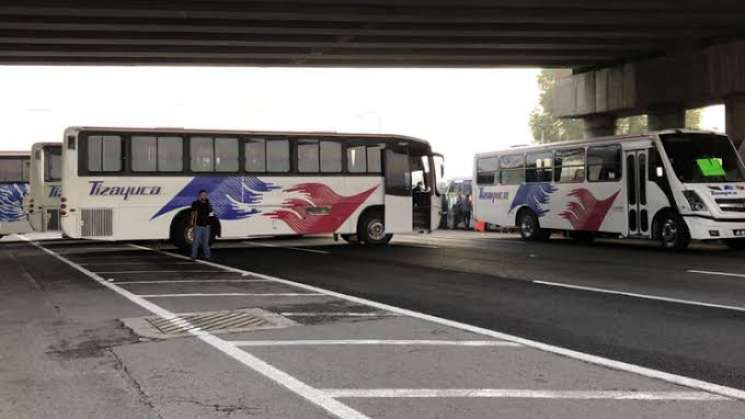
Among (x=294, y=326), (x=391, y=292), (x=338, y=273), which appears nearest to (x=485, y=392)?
(x=294, y=326)

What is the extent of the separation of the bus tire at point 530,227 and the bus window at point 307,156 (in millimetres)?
7663

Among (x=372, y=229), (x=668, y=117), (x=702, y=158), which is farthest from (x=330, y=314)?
(x=668, y=117)

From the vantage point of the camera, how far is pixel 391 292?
36.9 feet

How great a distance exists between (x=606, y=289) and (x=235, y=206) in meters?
11.8

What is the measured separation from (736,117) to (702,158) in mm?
9507

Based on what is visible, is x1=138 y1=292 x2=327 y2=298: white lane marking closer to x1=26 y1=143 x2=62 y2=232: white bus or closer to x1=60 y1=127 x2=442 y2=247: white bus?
→ x1=60 y1=127 x2=442 y2=247: white bus

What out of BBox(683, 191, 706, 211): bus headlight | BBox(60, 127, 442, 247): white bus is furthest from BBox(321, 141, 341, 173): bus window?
BBox(683, 191, 706, 211): bus headlight

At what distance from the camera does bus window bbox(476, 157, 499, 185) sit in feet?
87.0

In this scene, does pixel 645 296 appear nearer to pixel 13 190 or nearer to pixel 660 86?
pixel 660 86

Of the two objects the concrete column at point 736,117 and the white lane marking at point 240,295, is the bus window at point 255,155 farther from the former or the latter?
the concrete column at point 736,117

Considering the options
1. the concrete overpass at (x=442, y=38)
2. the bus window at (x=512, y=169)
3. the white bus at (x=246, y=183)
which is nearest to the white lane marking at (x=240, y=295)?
the white bus at (x=246, y=183)

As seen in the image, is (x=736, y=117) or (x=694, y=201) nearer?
(x=694, y=201)

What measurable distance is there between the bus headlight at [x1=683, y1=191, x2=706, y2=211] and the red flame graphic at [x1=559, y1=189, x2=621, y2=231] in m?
2.68

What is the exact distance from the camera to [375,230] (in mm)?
22359
